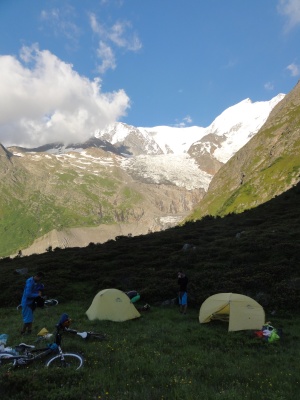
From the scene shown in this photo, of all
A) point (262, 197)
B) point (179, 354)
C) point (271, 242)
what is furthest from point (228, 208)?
point (179, 354)

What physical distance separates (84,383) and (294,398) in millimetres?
6426

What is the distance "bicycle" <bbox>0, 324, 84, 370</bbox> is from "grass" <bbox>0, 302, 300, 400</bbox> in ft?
1.12

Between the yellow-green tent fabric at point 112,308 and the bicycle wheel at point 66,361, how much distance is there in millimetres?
8997

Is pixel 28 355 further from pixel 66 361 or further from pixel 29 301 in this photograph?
pixel 29 301

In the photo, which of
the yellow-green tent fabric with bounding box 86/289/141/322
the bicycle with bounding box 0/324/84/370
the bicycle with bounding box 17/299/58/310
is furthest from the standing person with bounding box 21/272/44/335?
the bicycle with bounding box 17/299/58/310

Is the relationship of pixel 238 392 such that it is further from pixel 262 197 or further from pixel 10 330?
pixel 262 197

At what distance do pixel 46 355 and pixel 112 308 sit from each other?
9169 millimetres

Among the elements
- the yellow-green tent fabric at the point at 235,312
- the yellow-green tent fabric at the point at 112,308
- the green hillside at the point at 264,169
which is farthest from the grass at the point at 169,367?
the green hillside at the point at 264,169

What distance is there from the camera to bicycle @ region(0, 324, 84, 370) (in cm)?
1253

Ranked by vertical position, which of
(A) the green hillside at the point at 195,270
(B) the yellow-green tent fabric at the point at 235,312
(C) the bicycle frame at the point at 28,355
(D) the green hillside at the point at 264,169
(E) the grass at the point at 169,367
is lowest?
(E) the grass at the point at 169,367

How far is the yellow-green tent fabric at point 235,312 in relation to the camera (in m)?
19.4

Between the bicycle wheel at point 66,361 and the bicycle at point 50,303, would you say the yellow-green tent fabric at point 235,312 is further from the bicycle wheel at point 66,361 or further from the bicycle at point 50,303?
the bicycle at point 50,303

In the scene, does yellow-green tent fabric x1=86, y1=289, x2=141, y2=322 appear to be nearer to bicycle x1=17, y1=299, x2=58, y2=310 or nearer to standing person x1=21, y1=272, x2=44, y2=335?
standing person x1=21, y1=272, x2=44, y2=335

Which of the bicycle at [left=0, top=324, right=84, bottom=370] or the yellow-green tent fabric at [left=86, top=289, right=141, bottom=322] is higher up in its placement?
the yellow-green tent fabric at [left=86, top=289, right=141, bottom=322]
